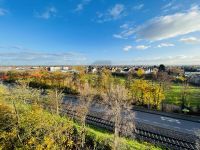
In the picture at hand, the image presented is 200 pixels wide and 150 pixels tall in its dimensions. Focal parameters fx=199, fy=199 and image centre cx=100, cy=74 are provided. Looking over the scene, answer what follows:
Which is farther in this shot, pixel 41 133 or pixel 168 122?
pixel 168 122

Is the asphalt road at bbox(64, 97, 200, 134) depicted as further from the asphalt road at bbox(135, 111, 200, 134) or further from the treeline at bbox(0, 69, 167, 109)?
the treeline at bbox(0, 69, 167, 109)

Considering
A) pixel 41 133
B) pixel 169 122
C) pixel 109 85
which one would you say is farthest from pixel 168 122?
pixel 41 133

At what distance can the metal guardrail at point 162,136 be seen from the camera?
2697 cm

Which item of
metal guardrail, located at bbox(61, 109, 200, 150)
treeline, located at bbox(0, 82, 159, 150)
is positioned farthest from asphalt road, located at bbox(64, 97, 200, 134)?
treeline, located at bbox(0, 82, 159, 150)

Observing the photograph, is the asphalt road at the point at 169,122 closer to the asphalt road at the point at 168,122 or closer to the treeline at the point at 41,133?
the asphalt road at the point at 168,122

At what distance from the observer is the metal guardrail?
88.5 ft

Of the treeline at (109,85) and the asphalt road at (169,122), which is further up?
the treeline at (109,85)

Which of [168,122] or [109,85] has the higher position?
[109,85]

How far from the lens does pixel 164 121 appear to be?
124 feet

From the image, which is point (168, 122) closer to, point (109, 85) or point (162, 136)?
point (162, 136)

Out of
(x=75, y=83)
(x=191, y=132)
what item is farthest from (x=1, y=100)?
(x=75, y=83)

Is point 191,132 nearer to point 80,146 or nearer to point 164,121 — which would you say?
point 164,121

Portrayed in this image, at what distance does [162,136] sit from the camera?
2984 centimetres

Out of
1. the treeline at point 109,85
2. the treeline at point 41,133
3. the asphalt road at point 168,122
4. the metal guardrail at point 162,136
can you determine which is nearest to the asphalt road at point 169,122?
the asphalt road at point 168,122
